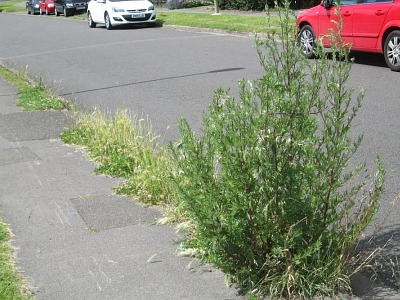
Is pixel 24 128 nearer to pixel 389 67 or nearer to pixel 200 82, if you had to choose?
pixel 200 82

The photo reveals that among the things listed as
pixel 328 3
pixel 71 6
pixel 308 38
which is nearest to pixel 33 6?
pixel 71 6

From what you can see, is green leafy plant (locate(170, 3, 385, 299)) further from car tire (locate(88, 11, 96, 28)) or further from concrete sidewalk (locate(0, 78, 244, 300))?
car tire (locate(88, 11, 96, 28))

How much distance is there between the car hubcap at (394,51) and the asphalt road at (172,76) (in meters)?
0.23

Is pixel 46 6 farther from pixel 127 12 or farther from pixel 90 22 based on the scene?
pixel 127 12

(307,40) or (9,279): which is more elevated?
(307,40)

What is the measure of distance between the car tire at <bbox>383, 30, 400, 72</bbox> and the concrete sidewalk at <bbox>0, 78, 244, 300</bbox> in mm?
7693

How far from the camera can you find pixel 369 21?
48.1 feet

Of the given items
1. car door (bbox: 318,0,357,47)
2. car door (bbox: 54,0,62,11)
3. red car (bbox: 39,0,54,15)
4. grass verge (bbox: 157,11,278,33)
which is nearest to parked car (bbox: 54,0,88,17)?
car door (bbox: 54,0,62,11)

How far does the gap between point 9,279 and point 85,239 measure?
96 centimetres

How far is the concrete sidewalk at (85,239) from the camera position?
4633 mm

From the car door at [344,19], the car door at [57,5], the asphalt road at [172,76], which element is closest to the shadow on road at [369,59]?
the asphalt road at [172,76]

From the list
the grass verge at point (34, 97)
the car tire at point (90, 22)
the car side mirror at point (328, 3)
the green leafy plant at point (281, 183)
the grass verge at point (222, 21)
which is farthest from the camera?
the car tire at point (90, 22)

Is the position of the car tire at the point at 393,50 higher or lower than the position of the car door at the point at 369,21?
lower

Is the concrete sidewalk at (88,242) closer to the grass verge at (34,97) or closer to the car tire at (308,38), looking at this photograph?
the grass verge at (34,97)
